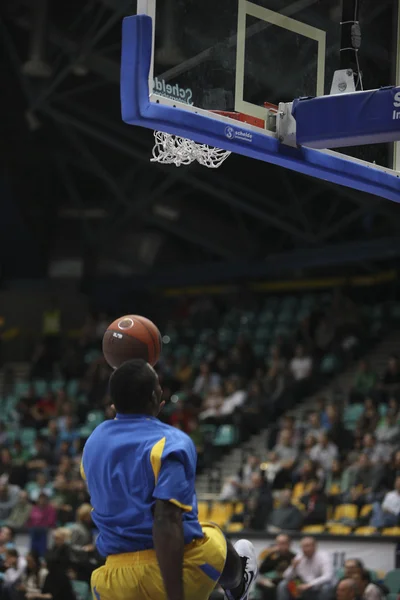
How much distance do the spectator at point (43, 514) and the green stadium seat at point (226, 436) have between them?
11.3 feet

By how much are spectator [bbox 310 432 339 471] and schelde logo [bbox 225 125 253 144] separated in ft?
31.8

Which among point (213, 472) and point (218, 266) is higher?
point (218, 266)

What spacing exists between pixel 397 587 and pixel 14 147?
1516cm

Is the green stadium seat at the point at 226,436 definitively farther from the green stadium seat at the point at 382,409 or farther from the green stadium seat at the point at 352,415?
the green stadium seat at the point at 382,409

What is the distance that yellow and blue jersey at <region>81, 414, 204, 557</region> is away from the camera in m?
Result: 4.52

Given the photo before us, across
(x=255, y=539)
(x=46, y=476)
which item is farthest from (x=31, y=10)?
(x=255, y=539)

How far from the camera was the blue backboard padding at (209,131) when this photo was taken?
243 inches

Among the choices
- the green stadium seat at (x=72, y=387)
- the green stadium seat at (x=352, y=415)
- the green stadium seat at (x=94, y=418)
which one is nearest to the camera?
the green stadium seat at (x=352, y=415)

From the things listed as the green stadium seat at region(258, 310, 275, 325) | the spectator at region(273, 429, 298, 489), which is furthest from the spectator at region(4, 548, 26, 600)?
the green stadium seat at region(258, 310, 275, 325)

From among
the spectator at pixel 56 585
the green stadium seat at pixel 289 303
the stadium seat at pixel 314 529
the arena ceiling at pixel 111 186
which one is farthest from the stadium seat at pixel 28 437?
the spectator at pixel 56 585

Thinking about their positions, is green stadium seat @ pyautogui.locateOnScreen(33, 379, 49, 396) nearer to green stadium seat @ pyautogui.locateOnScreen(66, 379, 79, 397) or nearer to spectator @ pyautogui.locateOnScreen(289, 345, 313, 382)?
green stadium seat @ pyautogui.locateOnScreen(66, 379, 79, 397)

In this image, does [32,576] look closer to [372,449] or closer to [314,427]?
[372,449]

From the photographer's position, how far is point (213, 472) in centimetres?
1819

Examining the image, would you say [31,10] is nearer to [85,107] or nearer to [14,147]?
[85,107]
